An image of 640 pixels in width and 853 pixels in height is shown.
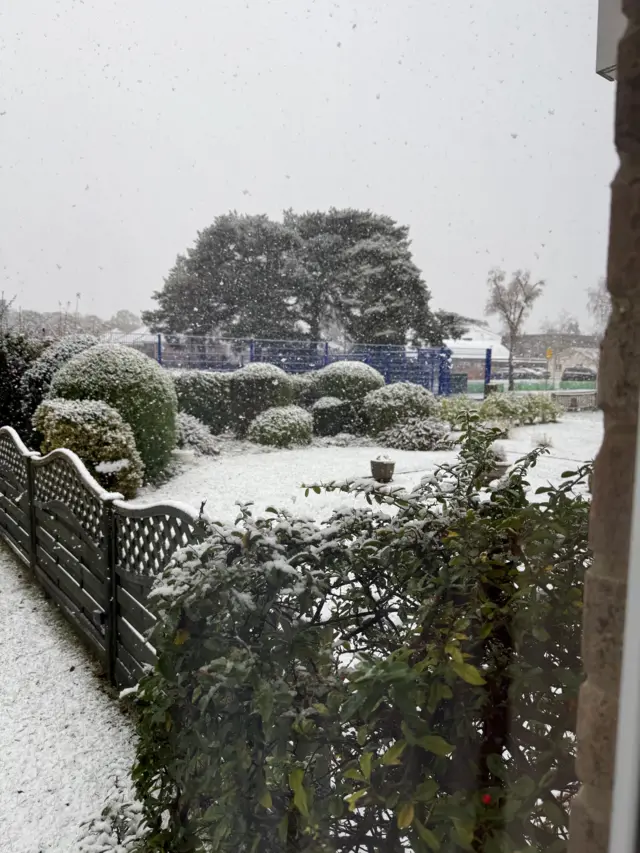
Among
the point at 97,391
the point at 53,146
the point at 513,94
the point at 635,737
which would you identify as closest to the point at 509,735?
the point at 635,737

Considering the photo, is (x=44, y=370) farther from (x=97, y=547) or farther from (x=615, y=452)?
(x=615, y=452)

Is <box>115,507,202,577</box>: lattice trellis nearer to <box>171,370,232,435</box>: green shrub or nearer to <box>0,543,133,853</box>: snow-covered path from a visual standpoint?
<box>0,543,133,853</box>: snow-covered path

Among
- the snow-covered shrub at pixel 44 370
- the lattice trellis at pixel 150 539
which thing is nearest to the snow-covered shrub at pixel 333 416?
the lattice trellis at pixel 150 539

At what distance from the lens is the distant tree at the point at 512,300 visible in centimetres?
88

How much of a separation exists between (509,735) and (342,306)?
3.32ft

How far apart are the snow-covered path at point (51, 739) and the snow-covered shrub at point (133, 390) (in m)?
0.92

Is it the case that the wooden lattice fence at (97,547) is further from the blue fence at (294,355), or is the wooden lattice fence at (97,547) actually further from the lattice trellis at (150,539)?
the blue fence at (294,355)

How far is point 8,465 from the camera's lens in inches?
111

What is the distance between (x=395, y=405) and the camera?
152 cm

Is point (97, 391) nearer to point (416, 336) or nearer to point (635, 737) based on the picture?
point (416, 336)

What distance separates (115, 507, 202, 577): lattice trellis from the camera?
1.28 meters

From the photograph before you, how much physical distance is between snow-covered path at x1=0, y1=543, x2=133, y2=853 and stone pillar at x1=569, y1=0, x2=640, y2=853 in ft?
3.83

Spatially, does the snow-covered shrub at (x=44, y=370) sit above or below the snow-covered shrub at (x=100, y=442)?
above

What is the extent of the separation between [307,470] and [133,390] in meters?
1.41
